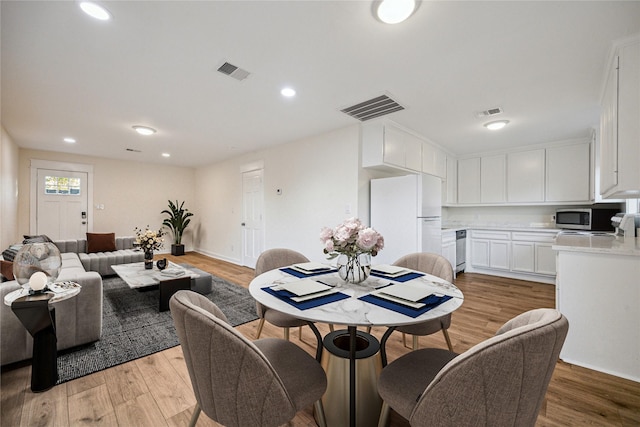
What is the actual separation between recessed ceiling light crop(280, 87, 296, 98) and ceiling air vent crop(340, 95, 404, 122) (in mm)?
655

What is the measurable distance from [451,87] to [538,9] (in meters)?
0.96

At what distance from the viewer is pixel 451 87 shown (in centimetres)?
253

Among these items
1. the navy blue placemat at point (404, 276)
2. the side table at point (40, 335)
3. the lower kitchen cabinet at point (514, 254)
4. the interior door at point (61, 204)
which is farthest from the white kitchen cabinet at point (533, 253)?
the interior door at point (61, 204)

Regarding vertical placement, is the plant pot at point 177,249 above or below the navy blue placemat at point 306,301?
below

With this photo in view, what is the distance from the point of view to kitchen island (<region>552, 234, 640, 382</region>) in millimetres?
1870

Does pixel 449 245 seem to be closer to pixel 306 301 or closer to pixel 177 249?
pixel 306 301

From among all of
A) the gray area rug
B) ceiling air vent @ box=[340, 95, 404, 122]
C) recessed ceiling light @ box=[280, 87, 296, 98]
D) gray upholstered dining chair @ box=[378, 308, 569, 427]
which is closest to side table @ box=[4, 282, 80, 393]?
the gray area rug

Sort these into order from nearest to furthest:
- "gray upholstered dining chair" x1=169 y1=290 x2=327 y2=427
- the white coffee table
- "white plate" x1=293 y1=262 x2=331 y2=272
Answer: "gray upholstered dining chair" x1=169 y1=290 x2=327 y2=427
"white plate" x1=293 y1=262 x2=331 y2=272
the white coffee table

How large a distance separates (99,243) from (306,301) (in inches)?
210

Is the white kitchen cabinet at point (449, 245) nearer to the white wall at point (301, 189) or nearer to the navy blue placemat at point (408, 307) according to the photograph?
the white wall at point (301, 189)

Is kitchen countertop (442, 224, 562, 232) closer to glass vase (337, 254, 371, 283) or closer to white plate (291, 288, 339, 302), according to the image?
glass vase (337, 254, 371, 283)

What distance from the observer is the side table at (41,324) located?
1545mm

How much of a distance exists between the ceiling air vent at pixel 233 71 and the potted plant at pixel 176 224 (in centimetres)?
→ 533

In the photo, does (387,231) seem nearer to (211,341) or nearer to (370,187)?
(370,187)
